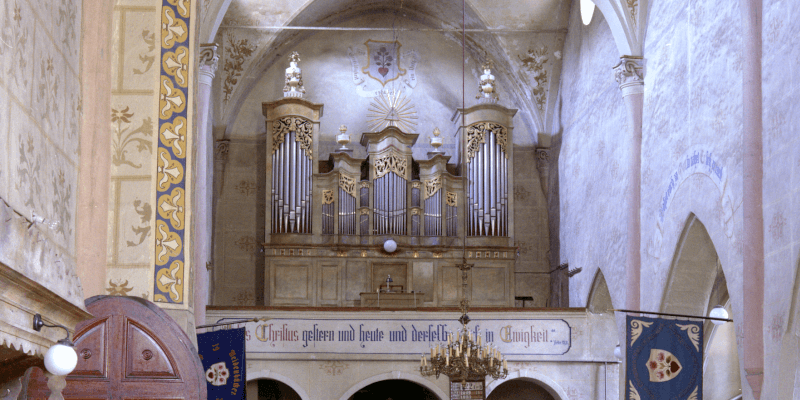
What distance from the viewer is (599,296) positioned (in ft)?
51.0

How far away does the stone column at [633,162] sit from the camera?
13.1 m

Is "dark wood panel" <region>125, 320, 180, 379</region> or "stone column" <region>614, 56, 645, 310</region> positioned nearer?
"dark wood panel" <region>125, 320, 180, 379</region>

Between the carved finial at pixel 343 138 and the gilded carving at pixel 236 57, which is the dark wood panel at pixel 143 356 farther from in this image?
the gilded carving at pixel 236 57

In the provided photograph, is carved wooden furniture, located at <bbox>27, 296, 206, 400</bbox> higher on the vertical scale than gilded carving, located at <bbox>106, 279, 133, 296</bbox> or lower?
lower

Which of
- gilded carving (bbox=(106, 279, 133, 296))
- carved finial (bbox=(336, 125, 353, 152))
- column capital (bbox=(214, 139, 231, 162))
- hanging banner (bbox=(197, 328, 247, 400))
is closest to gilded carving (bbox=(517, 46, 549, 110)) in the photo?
carved finial (bbox=(336, 125, 353, 152))

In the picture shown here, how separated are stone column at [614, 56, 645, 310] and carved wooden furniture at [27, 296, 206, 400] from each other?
8.73 m

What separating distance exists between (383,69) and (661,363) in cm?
1025

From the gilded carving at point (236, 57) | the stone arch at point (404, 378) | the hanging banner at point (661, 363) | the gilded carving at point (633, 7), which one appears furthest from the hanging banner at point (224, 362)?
the gilded carving at point (236, 57)

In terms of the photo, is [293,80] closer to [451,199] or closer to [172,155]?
[451,199]

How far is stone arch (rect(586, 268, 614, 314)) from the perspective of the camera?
15.3m

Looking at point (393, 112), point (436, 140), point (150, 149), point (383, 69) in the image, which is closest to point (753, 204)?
point (150, 149)

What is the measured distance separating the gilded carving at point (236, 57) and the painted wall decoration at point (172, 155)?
12046 millimetres

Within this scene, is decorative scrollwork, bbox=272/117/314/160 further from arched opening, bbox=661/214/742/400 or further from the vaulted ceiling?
arched opening, bbox=661/214/742/400

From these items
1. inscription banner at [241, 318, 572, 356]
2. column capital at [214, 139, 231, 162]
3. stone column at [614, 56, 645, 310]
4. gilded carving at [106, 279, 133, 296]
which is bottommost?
gilded carving at [106, 279, 133, 296]
